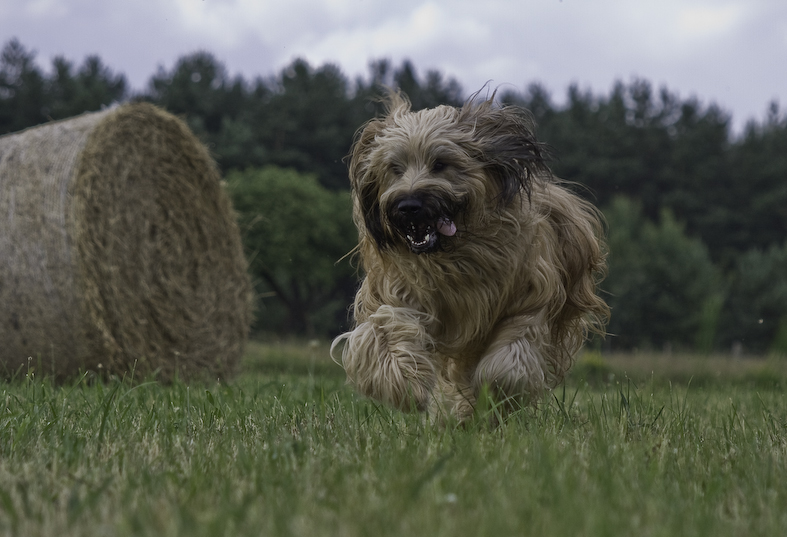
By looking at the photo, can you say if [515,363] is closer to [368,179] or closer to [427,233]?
[427,233]

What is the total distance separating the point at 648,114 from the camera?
49.2 metres

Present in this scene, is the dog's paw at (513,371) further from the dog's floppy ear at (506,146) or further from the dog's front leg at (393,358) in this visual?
the dog's floppy ear at (506,146)

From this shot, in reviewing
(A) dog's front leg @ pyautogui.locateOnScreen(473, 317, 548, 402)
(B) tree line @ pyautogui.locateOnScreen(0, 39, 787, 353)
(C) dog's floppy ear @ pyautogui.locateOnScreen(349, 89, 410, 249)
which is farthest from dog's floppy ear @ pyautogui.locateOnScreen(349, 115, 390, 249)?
(B) tree line @ pyautogui.locateOnScreen(0, 39, 787, 353)

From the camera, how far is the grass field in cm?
179

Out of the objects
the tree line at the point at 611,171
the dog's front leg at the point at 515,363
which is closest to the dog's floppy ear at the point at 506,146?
the dog's front leg at the point at 515,363

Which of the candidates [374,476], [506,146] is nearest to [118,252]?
[506,146]

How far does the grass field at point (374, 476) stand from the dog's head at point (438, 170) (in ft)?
2.99

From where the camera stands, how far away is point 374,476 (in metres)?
2.34

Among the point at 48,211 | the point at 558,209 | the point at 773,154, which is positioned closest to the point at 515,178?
the point at 558,209

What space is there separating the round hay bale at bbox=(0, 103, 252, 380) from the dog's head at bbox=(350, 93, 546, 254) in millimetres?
2541

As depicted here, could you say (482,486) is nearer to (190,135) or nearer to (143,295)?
(143,295)

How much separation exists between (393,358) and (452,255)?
59 centimetres

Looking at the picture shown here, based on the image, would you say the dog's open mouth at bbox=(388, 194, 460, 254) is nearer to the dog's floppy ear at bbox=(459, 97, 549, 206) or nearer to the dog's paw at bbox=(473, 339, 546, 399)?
the dog's floppy ear at bbox=(459, 97, 549, 206)

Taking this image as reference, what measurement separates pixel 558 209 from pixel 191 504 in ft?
10.0
